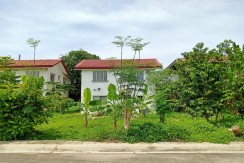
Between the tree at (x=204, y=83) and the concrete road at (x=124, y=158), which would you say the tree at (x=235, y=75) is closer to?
the tree at (x=204, y=83)

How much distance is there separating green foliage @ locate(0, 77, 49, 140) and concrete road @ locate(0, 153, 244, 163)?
1570 mm

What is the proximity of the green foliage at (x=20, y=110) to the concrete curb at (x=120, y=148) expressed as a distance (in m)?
Result: 0.76

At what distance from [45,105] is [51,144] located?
1811 mm

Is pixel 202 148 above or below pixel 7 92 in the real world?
below

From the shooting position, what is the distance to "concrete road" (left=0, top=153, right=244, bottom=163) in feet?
21.8

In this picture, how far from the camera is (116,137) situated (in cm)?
888

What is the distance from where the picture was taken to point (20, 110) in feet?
30.1

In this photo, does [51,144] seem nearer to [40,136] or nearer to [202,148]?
[40,136]

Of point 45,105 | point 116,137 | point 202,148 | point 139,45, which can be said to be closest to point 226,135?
point 202,148

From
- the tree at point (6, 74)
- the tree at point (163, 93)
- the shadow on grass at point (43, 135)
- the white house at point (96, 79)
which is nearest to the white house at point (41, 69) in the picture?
the white house at point (96, 79)

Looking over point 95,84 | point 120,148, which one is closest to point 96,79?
point 95,84

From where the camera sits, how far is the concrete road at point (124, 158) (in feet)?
21.8

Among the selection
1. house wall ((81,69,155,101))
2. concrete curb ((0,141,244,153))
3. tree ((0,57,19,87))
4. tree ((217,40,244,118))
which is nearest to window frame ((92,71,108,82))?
house wall ((81,69,155,101))

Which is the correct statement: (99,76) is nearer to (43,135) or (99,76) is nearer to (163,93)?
(163,93)
